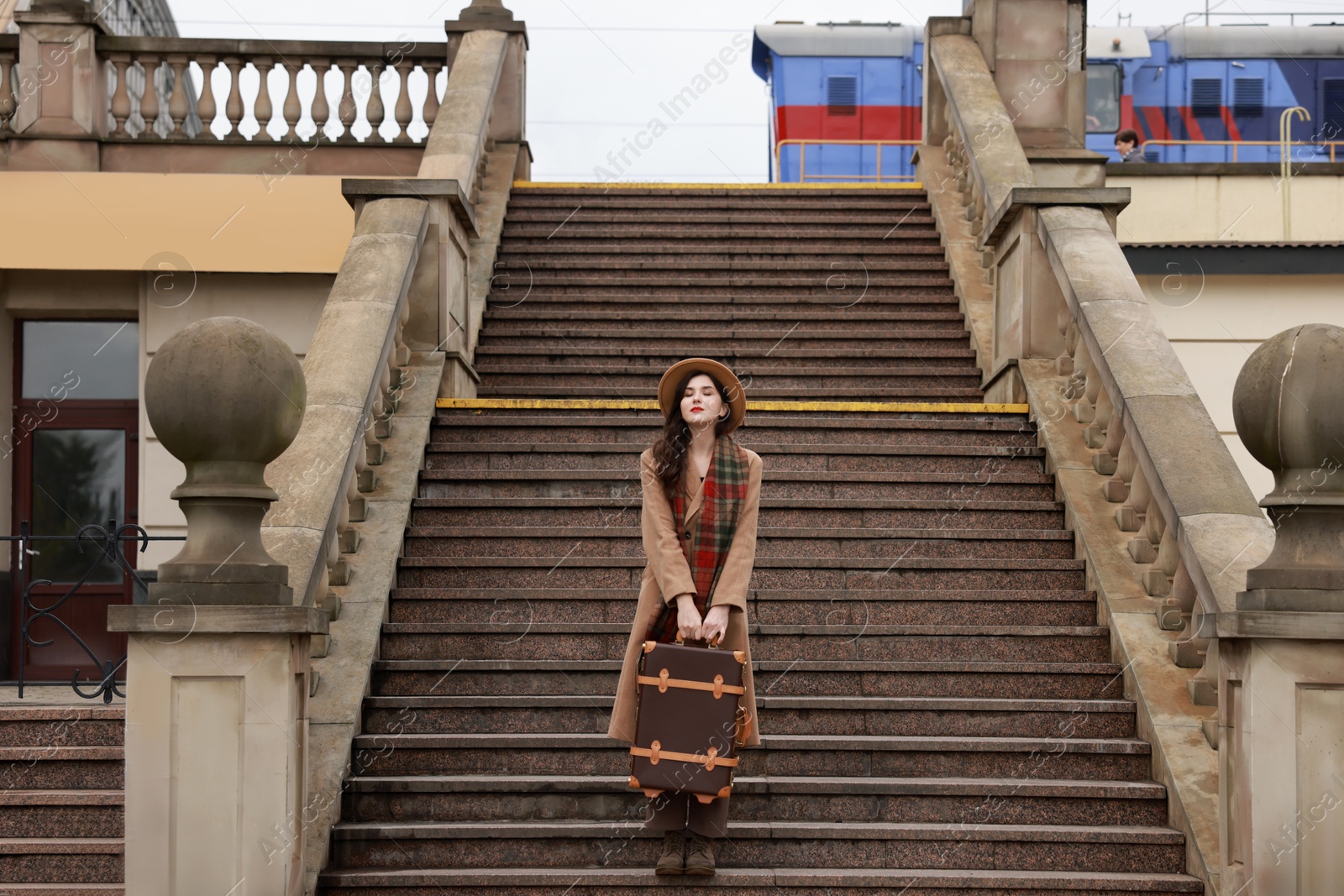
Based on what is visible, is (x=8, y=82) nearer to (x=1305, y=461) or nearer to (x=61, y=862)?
(x=61, y=862)

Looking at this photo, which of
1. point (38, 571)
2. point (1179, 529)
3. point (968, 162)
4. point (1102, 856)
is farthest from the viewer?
point (38, 571)

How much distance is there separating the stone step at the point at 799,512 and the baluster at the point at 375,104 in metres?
5.93

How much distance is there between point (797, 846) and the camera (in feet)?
18.2

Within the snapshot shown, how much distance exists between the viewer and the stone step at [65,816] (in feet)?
18.9

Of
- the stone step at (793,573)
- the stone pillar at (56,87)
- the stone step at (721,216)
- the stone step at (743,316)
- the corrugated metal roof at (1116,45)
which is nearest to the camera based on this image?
the stone step at (793,573)

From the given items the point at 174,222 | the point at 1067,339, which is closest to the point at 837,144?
the point at 174,222

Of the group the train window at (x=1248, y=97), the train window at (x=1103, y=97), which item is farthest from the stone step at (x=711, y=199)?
the train window at (x=1248, y=97)

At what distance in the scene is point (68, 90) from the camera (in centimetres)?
1210

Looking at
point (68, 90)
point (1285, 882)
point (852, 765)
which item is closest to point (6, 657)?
point (68, 90)

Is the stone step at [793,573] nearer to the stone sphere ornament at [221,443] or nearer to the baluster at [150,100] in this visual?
the stone sphere ornament at [221,443]

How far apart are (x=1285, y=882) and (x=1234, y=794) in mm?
337

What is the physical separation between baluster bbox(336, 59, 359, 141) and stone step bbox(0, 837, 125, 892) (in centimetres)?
805

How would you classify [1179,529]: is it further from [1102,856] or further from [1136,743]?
[1102,856]

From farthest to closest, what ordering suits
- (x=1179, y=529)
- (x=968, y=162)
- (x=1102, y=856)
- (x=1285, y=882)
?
(x=968, y=162) → (x=1179, y=529) → (x=1102, y=856) → (x=1285, y=882)
